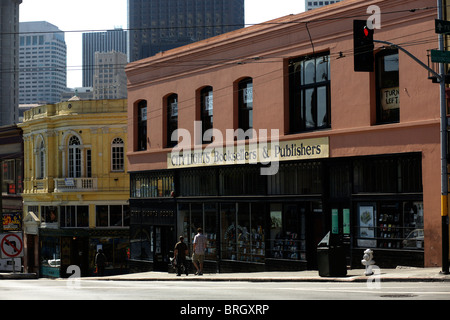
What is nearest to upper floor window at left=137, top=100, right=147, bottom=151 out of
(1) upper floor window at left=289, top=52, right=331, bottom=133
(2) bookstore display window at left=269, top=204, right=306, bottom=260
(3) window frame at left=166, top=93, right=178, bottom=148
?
(3) window frame at left=166, top=93, right=178, bottom=148

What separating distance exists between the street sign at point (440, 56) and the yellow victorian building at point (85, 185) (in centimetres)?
2697

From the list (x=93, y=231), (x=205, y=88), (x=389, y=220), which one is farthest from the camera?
(x=93, y=231)

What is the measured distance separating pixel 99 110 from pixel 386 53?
2395cm

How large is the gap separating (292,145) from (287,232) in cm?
308

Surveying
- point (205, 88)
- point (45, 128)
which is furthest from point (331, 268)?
point (45, 128)

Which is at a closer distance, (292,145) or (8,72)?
(292,145)

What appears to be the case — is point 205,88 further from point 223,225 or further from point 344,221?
point 344,221

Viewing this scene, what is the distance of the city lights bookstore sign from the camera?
27.1 meters

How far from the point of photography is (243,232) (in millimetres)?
30094

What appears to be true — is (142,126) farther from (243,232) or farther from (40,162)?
(40,162)

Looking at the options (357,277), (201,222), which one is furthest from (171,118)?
(357,277)

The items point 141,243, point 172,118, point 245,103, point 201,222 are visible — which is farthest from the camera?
point 141,243

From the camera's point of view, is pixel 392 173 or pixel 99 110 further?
pixel 99 110
